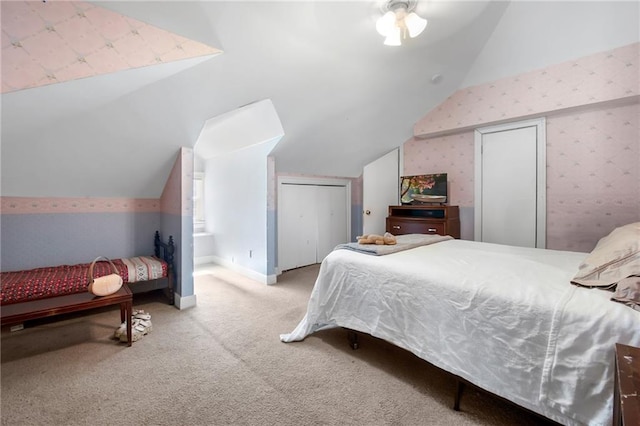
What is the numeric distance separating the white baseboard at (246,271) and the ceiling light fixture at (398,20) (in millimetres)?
3095

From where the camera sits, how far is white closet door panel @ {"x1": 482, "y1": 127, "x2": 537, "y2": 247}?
346 cm

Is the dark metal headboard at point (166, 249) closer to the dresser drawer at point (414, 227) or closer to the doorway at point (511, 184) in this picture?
the dresser drawer at point (414, 227)

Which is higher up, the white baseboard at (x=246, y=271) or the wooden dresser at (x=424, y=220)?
the wooden dresser at (x=424, y=220)

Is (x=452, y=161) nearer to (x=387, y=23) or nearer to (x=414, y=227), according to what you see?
(x=414, y=227)

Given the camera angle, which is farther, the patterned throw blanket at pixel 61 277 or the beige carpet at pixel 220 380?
the patterned throw blanket at pixel 61 277

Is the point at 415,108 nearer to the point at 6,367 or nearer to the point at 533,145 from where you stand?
the point at 533,145

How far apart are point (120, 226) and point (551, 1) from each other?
5.10 meters

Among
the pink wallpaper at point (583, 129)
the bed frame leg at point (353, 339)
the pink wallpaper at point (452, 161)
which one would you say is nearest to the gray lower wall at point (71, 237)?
the bed frame leg at point (353, 339)

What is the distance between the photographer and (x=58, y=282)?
2.46 m

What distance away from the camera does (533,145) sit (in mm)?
3424

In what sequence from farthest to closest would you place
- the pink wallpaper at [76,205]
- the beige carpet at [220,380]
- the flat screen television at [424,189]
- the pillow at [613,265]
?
the flat screen television at [424,189] → the pink wallpaper at [76,205] → the beige carpet at [220,380] → the pillow at [613,265]

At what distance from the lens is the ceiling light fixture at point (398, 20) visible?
7.18 ft

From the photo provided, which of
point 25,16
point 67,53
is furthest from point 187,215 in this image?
point 25,16

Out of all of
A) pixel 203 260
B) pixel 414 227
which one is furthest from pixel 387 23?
pixel 203 260
